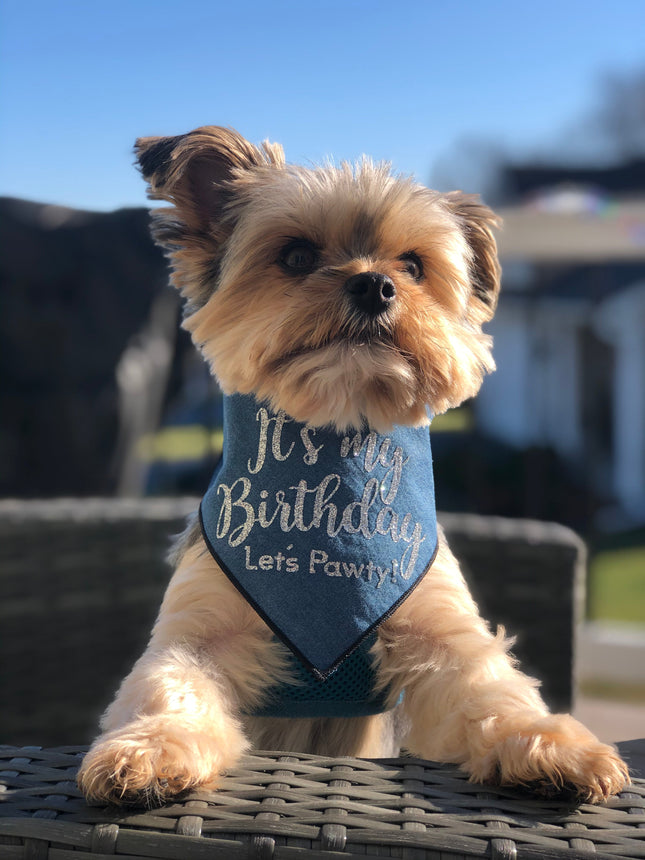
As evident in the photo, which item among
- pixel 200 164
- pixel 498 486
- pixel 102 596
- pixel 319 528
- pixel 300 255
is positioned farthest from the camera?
pixel 498 486

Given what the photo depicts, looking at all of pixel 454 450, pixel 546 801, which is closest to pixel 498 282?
pixel 546 801

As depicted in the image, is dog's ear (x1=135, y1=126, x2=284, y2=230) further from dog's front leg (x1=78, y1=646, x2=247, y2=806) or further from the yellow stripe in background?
the yellow stripe in background

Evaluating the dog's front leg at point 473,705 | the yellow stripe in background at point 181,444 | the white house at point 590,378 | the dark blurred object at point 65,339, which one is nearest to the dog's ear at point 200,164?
the dog's front leg at point 473,705

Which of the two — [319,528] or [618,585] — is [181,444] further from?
[319,528]

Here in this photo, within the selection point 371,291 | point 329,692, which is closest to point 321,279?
point 371,291

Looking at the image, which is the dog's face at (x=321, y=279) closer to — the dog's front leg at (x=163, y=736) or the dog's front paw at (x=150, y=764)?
the dog's front leg at (x=163, y=736)
